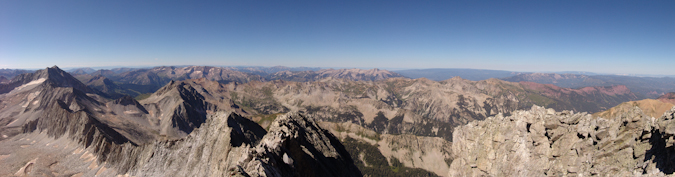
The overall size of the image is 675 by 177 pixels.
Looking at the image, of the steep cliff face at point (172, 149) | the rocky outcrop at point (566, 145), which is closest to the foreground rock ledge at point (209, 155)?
the steep cliff face at point (172, 149)

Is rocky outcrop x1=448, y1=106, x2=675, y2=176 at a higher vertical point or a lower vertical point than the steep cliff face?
higher

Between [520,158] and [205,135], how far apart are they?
5939 cm

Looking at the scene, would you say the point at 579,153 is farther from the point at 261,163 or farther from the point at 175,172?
the point at 175,172

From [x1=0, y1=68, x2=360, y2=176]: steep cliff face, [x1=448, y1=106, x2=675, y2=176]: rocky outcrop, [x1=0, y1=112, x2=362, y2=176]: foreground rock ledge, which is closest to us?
[x1=448, y1=106, x2=675, y2=176]: rocky outcrop

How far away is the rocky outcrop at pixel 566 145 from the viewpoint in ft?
70.7

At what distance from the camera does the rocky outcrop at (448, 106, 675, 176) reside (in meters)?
21.6

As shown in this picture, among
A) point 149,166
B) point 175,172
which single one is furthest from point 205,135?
point 149,166

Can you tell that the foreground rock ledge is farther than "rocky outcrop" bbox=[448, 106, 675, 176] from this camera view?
Yes

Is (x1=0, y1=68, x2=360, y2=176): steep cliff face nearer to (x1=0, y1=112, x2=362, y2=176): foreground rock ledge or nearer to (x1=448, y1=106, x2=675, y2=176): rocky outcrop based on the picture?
(x1=0, y1=112, x2=362, y2=176): foreground rock ledge

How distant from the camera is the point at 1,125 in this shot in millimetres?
125625

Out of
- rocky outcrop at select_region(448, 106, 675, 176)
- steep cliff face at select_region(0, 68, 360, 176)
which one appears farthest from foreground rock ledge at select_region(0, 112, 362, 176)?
rocky outcrop at select_region(448, 106, 675, 176)

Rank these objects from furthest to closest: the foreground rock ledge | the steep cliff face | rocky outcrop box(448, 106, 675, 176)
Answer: the steep cliff face < the foreground rock ledge < rocky outcrop box(448, 106, 675, 176)

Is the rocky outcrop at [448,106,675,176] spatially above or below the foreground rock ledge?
above

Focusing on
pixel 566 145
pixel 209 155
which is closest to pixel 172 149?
pixel 209 155
